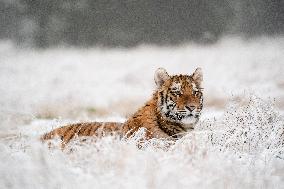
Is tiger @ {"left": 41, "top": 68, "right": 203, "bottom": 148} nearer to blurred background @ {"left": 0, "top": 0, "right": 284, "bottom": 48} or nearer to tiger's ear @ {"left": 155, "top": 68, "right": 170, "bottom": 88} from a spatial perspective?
tiger's ear @ {"left": 155, "top": 68, "right": 170, "bottom": 88}

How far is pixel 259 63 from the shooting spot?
471 cm

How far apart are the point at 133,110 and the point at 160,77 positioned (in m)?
0.50

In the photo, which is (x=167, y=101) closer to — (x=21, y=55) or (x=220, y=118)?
(x=220, y=118)

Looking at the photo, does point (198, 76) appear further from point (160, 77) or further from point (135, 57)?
point (135, 57)

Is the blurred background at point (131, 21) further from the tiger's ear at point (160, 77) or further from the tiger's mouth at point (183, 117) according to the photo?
the tiger's mouth at point (183, 117)

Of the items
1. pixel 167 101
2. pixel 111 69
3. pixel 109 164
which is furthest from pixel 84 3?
pixel 109 164

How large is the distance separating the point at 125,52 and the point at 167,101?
1.11 metres

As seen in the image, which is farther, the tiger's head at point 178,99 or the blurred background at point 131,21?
the blurred background at point 131,21

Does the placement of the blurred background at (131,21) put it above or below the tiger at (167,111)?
above

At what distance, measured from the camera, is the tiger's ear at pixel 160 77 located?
12.9 ft

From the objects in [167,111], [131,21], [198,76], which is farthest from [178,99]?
[131,21]

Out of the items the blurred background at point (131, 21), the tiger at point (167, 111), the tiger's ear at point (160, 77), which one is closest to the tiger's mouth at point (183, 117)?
the tiger at point (167, 111)

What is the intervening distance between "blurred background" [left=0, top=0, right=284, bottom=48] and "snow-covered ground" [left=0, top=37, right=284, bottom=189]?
0.14 meters

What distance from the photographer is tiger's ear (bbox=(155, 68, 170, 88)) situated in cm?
393
